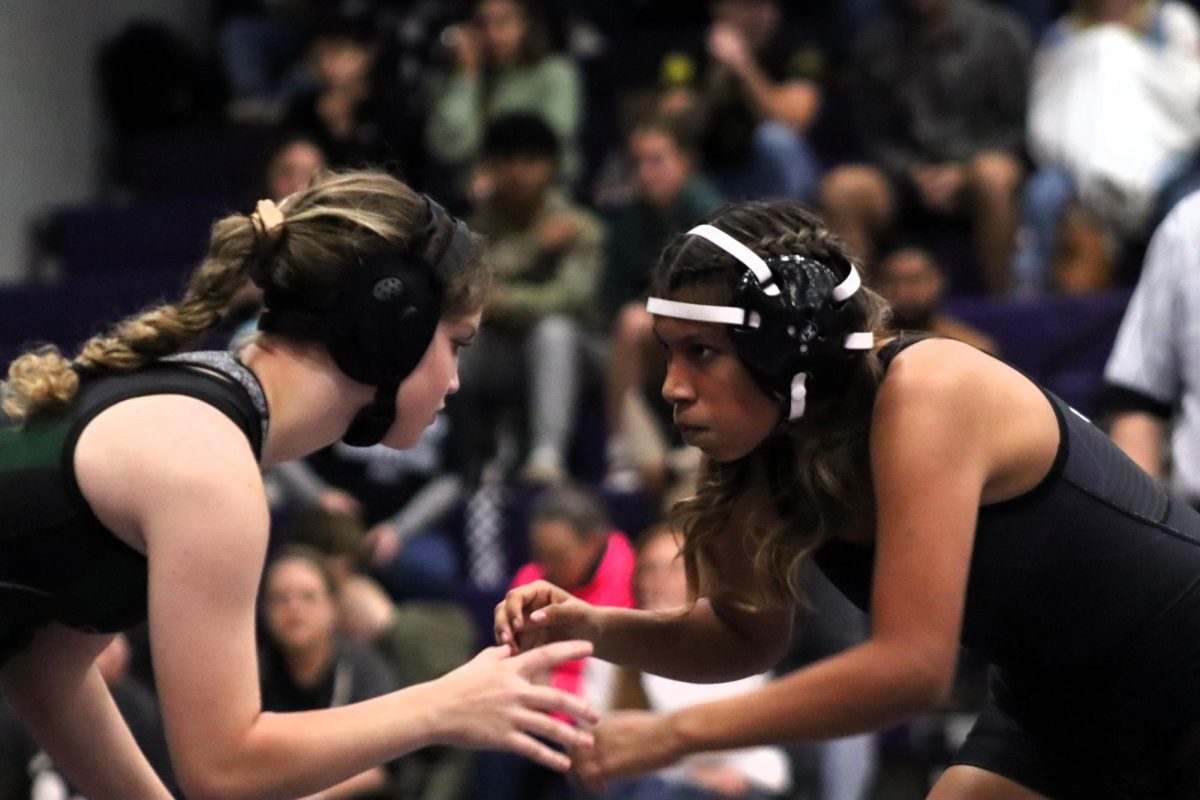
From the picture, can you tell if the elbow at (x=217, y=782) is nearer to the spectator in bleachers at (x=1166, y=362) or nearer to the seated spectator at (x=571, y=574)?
the spectator in bleachers at (x=1166, y=362)

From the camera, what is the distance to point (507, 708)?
2514 mm

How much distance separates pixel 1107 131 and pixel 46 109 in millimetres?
4775

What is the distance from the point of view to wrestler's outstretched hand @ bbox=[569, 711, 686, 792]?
2602 millimetres

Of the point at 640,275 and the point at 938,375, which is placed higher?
the point at 938,375

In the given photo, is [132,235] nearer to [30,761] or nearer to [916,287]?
[30,761]

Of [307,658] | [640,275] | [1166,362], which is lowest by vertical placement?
[307,658]

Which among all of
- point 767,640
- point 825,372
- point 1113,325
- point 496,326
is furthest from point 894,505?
point 496,326

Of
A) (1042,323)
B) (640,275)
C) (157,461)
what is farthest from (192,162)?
(157,461)

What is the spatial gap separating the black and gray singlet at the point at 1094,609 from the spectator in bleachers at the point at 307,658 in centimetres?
303

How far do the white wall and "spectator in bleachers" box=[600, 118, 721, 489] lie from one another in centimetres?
305

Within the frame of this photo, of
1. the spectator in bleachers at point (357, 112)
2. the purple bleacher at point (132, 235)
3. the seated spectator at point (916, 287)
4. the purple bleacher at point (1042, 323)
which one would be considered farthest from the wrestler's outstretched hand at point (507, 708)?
the purple bleacher at point (132, 235)

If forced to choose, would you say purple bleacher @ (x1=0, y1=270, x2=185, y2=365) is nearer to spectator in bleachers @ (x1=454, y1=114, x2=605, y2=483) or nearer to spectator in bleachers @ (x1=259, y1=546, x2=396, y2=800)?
spectator in bleachers @ (x1=454, y1=114, x2=605, y2=483)

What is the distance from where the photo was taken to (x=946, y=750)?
5.82 meters

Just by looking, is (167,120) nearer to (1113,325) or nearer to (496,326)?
(496,326)
